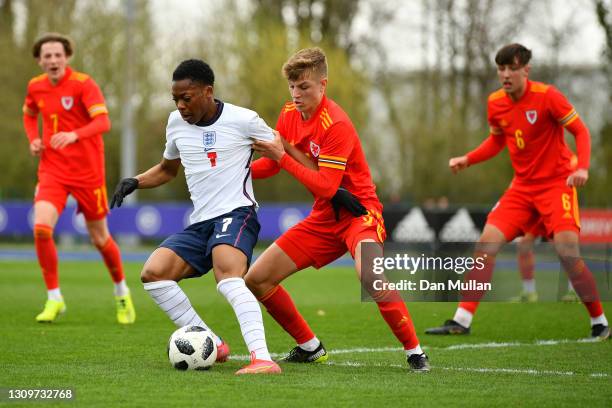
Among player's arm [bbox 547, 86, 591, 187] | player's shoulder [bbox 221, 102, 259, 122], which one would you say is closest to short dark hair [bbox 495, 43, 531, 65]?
player's arm [bbox 547, 86, 591, 187]

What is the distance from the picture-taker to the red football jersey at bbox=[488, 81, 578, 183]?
31.2 feet

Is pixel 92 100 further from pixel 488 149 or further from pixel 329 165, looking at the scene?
pixel 329 165

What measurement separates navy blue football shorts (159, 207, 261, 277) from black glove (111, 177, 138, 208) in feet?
1.44

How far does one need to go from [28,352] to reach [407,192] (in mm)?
25958

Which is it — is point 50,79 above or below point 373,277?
above

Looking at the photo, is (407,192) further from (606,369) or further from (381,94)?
(606,369)

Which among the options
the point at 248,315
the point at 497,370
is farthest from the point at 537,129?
the point at 248,315

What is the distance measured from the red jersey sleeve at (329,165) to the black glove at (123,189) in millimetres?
1139

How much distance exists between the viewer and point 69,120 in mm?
10656

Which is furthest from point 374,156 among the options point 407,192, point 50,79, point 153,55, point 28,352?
point 28,352

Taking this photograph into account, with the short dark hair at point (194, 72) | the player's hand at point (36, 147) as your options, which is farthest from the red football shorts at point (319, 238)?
the player's hand at point (36, 147)

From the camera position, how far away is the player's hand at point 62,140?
9898mm

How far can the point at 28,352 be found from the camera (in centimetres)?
797

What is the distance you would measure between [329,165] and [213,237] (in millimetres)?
916
